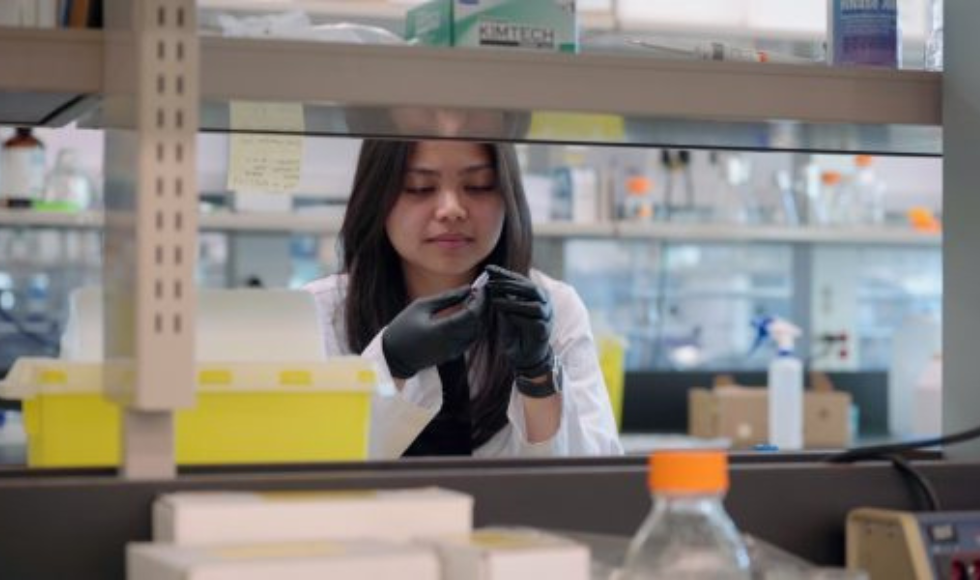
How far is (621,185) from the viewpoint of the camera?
18.3 ft

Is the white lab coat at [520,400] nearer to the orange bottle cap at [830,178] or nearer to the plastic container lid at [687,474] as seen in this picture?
the plastic container lid at [687,474]

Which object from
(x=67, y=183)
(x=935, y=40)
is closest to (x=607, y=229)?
(x=67, y=183)

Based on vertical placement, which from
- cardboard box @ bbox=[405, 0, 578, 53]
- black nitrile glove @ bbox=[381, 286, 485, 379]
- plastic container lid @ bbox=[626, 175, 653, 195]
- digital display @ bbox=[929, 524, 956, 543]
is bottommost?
digital display @ bbox=[929, 524, 956, 543]

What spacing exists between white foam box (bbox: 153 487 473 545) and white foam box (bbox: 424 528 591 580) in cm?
5

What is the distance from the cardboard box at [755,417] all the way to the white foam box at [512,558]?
3.78m

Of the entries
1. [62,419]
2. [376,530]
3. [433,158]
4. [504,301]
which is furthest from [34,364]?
[433,158]

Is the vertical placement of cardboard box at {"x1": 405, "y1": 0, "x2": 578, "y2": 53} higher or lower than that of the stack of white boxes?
higher

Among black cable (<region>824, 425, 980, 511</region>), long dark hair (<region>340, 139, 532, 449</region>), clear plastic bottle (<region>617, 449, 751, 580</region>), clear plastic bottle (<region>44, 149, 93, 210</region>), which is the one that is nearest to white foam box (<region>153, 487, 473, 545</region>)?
clear plastic bottle (<region>617, 449, 751, 580</region>)

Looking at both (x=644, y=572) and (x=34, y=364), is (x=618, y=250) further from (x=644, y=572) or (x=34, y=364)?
(x=644, y=572)

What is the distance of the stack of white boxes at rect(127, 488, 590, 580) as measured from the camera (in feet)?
3.31

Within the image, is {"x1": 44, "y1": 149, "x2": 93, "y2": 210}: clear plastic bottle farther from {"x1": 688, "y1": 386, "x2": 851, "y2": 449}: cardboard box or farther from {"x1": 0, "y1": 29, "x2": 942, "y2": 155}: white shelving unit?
{"x1": 0, "y1": 29, "x2": 942, "y2": 155}: white shelving unit

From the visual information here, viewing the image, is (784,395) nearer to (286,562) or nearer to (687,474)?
(687,474)

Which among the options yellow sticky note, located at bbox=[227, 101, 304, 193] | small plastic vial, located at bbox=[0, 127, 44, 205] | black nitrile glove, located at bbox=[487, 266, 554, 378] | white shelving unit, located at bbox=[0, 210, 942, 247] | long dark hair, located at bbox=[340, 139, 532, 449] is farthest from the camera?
white shelving unit, located at bbox=[0, 210, 942, 247]

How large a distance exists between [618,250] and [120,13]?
184 inches
